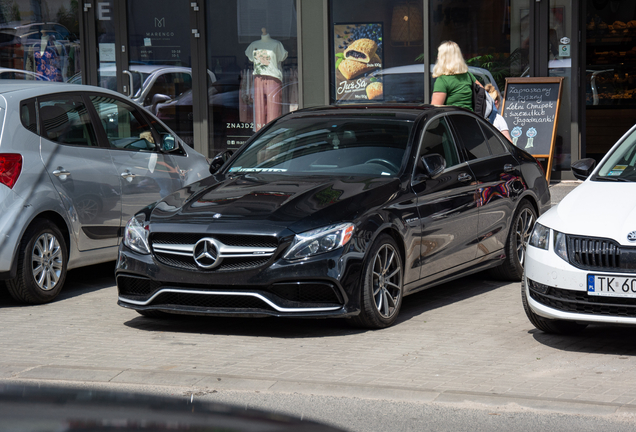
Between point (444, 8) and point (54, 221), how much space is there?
791 cm

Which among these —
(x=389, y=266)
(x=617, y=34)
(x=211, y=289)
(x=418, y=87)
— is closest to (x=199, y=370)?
(x=211, y=289)

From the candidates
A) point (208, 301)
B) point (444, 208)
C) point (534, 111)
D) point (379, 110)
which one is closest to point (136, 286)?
point (208, 301)

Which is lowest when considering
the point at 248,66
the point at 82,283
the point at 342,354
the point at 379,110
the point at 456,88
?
the point at 82,283

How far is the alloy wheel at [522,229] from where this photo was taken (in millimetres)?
8170

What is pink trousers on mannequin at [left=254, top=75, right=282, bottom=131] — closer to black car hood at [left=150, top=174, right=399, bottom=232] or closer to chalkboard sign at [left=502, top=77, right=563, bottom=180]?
chalkboard sign at [left=502, top=77, right=563, bottom=180]

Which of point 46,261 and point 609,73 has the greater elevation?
point 609,73

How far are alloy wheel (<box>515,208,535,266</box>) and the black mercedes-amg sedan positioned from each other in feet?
0.11

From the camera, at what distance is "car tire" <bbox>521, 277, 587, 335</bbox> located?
19.6ft

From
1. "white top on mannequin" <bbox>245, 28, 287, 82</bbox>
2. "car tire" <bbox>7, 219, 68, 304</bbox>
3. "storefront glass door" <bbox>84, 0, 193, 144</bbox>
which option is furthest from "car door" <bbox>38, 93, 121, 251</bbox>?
"storefront glass door" <bbox>84, 0, 193, 144</bbox>

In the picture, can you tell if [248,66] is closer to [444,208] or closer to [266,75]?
[266,75]

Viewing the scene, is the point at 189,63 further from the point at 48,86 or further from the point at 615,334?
the point at 615,334

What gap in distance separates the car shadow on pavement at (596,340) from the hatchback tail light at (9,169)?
153 inches

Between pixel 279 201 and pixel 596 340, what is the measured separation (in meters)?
2.21

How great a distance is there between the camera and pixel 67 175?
302 inches
